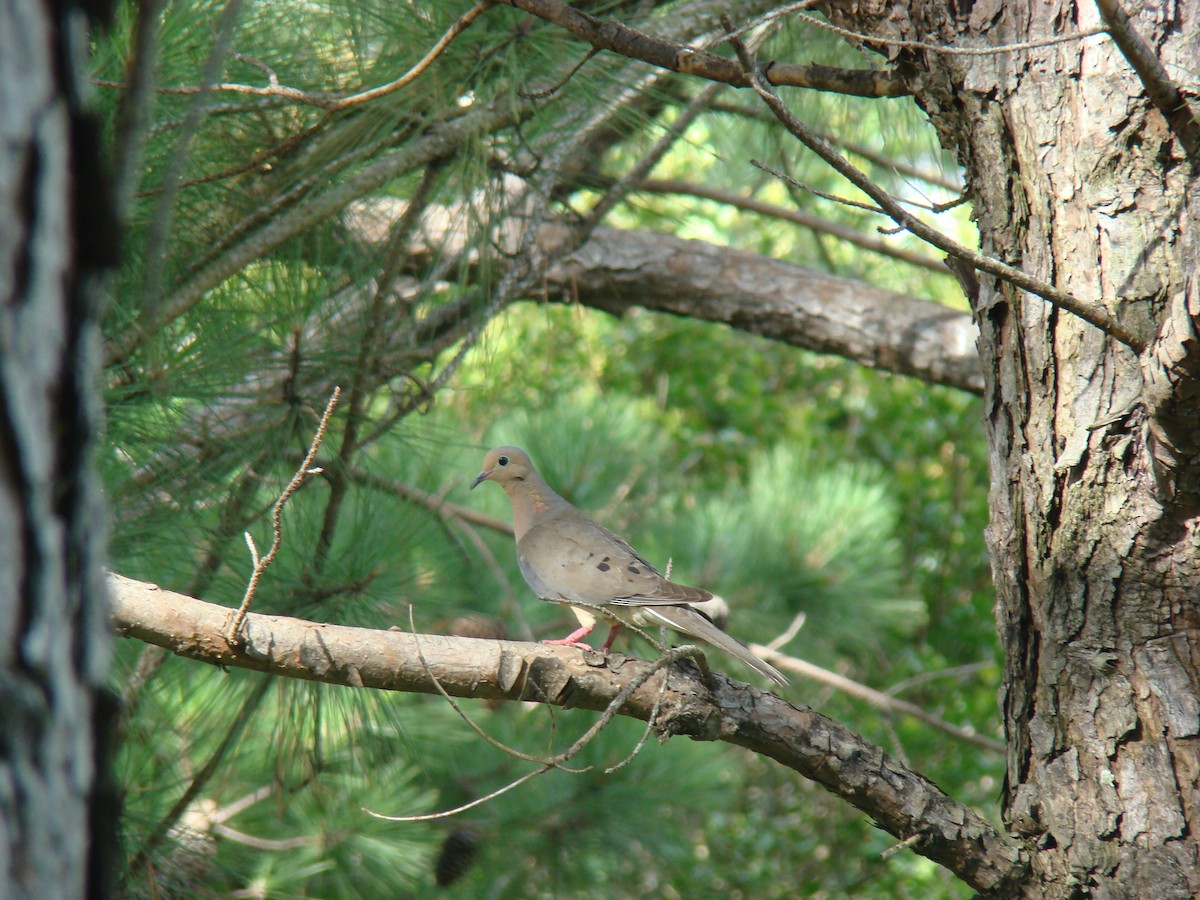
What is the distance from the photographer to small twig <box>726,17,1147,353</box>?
1.15 m

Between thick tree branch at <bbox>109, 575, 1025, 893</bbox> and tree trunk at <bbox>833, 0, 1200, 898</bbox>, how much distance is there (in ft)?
0.36

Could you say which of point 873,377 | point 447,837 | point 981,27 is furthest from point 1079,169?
point 873,377

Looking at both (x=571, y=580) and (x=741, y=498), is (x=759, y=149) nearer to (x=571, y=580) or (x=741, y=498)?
Answer: (x=741, y=498)

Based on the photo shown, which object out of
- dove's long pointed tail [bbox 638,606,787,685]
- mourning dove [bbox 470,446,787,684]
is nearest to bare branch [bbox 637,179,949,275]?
mourning dove [bbox 470,446,787,684]

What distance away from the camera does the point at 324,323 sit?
236cm

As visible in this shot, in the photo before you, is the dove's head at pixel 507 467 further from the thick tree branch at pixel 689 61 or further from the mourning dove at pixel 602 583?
the thick tree branch at pixel 689 61

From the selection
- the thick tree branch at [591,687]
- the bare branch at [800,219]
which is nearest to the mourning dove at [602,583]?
the thick tree branch at [591,687]

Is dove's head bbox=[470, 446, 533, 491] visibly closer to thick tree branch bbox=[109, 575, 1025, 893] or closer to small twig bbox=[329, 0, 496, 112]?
small twig bbox=[329, 0, 496, 112]

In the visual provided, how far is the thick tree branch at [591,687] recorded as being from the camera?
4.45ft

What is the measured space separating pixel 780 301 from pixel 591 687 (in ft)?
7.32

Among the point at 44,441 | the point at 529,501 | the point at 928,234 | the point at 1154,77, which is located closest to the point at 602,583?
the point at 529,501

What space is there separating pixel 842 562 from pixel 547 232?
1.65m

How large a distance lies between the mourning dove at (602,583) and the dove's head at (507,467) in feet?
0.42

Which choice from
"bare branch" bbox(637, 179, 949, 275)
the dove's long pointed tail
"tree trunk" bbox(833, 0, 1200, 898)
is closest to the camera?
"tree trunk" bbox(833, 0, 1200, 898)
